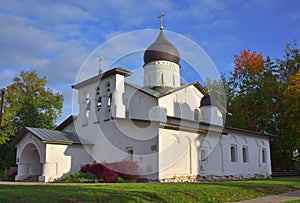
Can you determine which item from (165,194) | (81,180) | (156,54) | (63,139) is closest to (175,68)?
(156,54)

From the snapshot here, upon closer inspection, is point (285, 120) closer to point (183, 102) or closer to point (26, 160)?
point (183, 102)

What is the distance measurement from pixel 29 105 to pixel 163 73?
17.0m

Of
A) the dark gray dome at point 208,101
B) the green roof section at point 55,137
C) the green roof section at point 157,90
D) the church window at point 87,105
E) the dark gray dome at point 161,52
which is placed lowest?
the green roof section at point 55,137

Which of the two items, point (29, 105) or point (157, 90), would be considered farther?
point (29, 105)

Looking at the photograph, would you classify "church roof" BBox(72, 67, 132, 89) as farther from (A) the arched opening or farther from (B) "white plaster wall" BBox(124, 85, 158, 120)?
(A) the arched opening

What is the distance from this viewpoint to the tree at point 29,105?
1380 inches

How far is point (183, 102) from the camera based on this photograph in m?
27.1

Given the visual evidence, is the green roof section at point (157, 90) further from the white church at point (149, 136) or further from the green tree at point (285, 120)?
the green tree at point (285, 120)

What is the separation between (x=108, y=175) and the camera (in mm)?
18328

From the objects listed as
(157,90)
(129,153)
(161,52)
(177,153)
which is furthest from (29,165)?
(161,52)

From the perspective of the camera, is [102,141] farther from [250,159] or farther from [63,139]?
[250,159]

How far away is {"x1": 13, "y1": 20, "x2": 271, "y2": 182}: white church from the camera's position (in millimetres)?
20203

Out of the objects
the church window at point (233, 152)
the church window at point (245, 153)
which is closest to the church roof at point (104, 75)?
the church window at point (233, 152)

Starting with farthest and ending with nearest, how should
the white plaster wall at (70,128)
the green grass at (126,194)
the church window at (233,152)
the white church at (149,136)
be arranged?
1. the church window at (233,152)
2. the white plaster wall at (70,128)
3. the white church at (149,136)
4. the green grass at (126,194)
